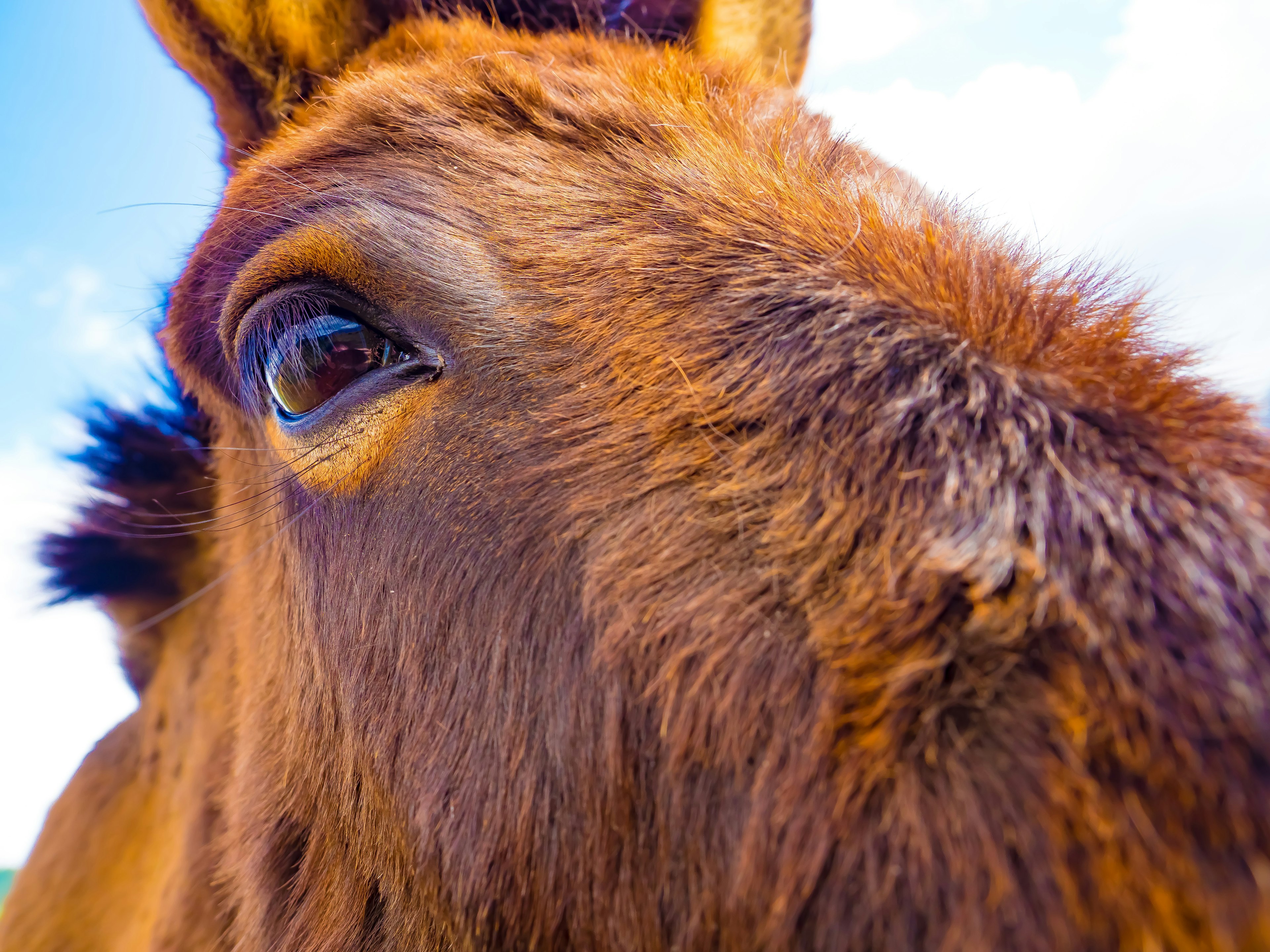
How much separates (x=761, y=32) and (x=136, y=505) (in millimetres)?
2806

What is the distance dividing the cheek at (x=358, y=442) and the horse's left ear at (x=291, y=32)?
97cm

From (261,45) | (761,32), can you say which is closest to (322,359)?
(261,45)

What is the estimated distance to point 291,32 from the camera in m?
2.00

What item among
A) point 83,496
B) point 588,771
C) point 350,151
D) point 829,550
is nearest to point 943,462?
point 829,550

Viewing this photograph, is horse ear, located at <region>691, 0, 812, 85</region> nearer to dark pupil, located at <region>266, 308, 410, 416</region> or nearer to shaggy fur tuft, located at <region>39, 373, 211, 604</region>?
dark pupil, located at <region>266, 308, 410, 416</region>

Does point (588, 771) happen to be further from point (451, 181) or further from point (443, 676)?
point (451, 181)

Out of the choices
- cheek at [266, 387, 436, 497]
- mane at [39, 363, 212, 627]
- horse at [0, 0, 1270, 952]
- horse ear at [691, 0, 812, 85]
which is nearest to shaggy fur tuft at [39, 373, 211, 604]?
mane at [39, 363, 212, 627]

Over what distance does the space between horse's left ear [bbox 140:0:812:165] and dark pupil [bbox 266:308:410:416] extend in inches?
29.1

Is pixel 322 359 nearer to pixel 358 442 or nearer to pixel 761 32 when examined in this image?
pixel 358 442

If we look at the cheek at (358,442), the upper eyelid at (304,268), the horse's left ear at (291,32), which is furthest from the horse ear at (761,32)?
the cheek at (358,442)

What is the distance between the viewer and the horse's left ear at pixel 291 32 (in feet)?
6.46

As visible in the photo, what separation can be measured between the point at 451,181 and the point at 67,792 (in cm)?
276

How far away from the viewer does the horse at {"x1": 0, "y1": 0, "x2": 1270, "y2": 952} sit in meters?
0.83

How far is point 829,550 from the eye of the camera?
3.40 ft
